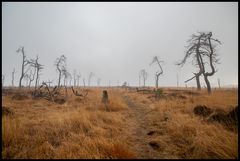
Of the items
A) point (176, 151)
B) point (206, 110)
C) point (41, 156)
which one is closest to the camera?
point (41, 156)

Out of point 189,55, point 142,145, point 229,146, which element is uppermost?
point 189,55

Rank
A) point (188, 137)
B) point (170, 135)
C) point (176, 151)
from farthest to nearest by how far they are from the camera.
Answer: point (170, 135), point (188, 137), point (176, 151)

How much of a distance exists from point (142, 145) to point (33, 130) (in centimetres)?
369

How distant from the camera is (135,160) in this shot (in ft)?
11.1

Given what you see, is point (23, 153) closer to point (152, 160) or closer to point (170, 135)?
point (152, 160)

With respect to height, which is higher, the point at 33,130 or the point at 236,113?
the point at 236,113

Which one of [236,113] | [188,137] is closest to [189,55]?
[236,113]

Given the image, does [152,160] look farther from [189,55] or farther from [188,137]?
[189,55]

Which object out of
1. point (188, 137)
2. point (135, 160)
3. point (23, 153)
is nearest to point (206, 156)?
point (188, 137)

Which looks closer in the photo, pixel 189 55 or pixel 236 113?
pixel 236 113

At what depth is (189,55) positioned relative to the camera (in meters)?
23.0

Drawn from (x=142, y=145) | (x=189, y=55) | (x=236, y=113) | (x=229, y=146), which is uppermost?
(x=189, y=55)

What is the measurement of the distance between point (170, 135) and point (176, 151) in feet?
3.77

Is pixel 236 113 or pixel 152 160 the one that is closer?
pixel 152 160
